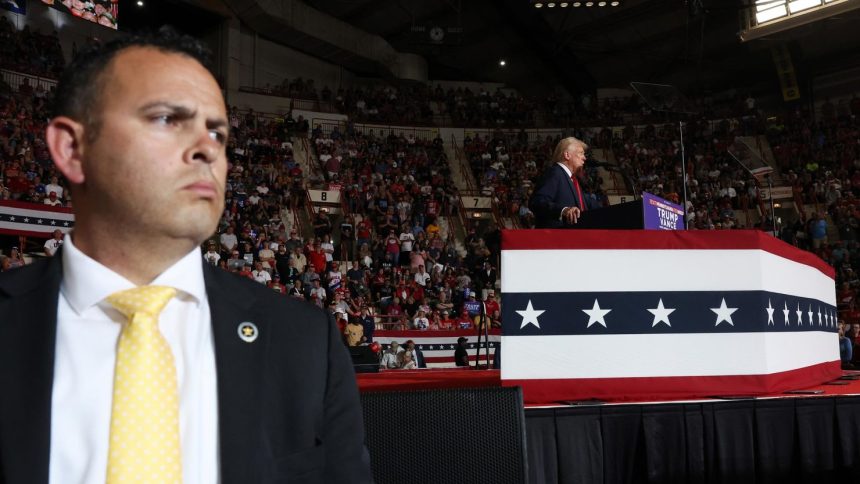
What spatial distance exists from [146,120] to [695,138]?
24539 mm

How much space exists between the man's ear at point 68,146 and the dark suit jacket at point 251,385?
6.6 inches

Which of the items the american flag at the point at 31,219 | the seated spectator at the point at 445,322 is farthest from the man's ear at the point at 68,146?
the seated spectator at the point at 445,322

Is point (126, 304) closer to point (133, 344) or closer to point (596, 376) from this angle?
point (133, 344)

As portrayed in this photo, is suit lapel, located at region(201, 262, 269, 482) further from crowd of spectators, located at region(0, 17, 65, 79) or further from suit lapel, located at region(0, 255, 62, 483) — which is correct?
crowd of spectators, located at region(0, 17, 65, 79)

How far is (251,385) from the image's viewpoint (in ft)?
3.89

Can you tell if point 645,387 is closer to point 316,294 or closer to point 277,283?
point 316,294

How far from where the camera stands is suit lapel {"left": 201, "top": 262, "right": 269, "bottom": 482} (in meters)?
1.12

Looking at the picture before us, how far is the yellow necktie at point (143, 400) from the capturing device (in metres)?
1.05

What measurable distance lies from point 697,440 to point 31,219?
11.3 m

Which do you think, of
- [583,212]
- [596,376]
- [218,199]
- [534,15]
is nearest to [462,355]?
[583,212]

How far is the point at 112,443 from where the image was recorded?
1.05 meters

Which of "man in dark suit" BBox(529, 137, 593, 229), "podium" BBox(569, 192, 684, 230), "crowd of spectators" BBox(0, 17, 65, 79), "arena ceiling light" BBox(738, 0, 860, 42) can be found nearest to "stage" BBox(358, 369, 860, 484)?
"podium" BBox(569, 192, 684, 230)

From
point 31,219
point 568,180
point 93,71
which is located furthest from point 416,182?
point 93,71

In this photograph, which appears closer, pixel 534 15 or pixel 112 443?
pixel 112 443
